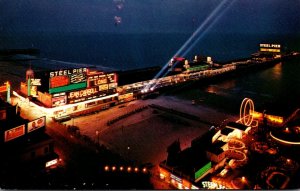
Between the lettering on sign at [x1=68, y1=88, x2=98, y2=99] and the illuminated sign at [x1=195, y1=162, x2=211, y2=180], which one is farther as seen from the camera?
the lettering on sign at [x1=68, y1=88, x2=98, y2=99]

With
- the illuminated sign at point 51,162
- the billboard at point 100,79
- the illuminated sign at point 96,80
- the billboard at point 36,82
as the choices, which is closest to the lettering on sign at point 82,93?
the billboard at point 100,79

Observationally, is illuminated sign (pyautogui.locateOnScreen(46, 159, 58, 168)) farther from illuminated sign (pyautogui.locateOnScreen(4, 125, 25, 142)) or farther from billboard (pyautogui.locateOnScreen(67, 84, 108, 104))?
billboard (pyautogui.locateOnScreen(67, 84, 108, 104))

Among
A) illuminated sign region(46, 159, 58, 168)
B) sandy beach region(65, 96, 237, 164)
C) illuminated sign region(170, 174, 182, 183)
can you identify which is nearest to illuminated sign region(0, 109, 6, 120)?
illuminated sign region(46, 159, 58, 168)

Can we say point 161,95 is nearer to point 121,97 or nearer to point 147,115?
point 121,97

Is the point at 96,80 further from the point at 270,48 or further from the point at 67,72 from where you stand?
the point at 270,48

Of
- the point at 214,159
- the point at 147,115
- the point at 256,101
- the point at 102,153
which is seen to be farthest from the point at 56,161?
the point at 256,101

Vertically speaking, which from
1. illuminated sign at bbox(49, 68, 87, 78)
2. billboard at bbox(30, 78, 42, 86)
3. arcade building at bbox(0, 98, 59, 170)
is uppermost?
illuminated sign at bbox(49, 68, 87, 78)
